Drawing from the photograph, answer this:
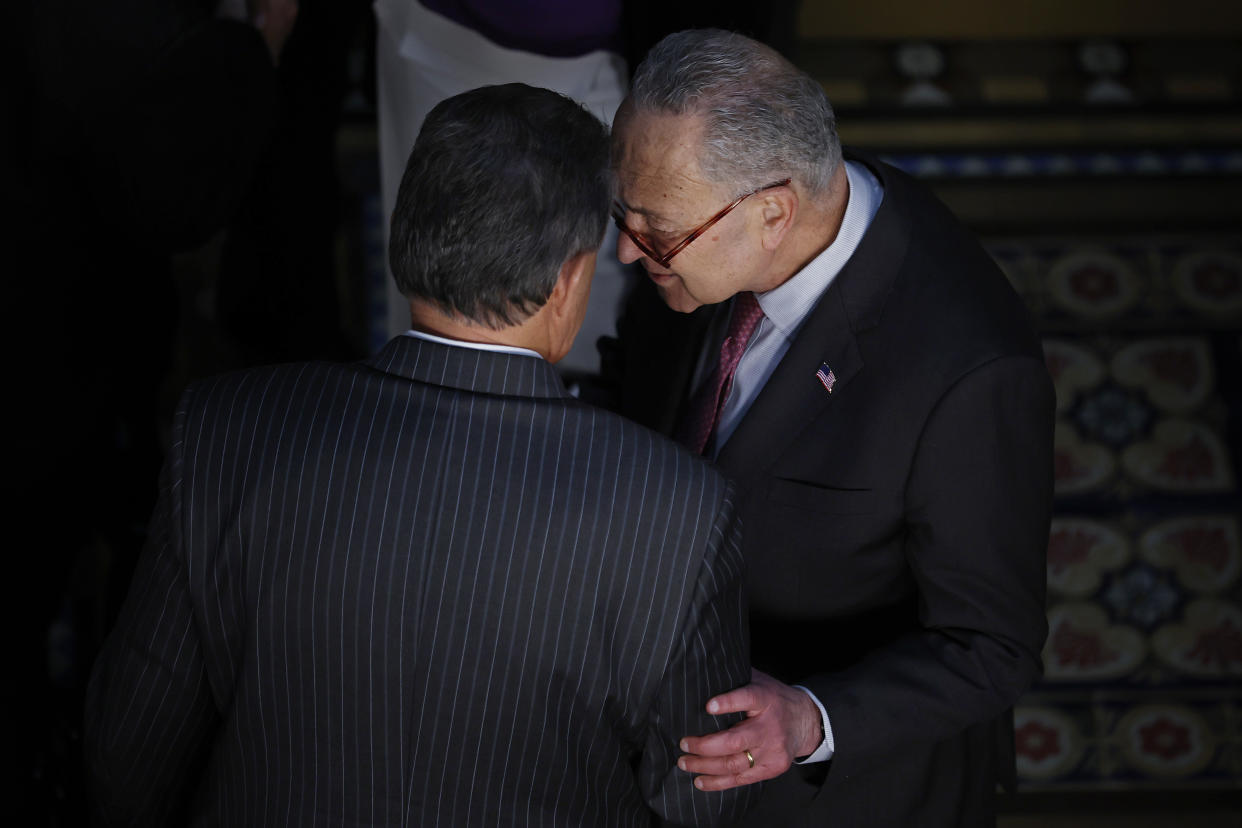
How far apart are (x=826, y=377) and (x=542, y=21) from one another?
1.20 meters

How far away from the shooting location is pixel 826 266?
1.51 m

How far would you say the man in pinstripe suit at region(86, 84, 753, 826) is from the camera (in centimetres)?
110

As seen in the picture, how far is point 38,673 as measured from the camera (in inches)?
92.7

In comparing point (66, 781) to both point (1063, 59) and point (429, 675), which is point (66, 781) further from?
point (1063, 59)

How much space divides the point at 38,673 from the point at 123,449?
21.1 inches

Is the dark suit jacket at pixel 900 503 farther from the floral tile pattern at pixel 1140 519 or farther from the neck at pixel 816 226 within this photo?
the floral tile pattern at pixel 1140 519

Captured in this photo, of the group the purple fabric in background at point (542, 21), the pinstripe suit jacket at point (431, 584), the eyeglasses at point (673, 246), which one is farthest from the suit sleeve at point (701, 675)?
the purple fabric in background at point (542, 21)

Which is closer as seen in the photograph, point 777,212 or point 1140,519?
point 777,212

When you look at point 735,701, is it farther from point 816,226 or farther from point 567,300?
point 816,226

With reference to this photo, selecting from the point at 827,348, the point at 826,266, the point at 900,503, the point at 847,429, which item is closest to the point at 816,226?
the point at 826,266

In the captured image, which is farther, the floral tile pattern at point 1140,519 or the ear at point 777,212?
the floral tile pattern at point 1140,519

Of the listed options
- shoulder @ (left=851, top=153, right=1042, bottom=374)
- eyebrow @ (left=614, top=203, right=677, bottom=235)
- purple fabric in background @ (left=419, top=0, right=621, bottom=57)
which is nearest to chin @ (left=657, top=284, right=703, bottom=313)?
eyebrow @ (left=614, top=203, right=677, bottom=235)

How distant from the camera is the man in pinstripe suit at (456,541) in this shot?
3.62 ft

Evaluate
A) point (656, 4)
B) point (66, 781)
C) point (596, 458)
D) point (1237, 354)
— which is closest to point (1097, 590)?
point (1237, 354)
